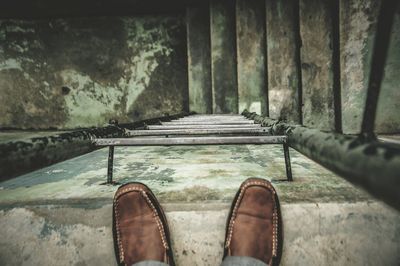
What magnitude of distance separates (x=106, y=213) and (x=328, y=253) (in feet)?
3.43

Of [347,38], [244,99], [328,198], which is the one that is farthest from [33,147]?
[347,38]

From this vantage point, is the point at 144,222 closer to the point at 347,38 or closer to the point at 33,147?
the point at 33,147

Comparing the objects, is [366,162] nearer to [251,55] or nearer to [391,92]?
[391,92]

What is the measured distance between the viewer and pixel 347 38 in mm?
3160

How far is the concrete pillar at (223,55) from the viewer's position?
3949mm

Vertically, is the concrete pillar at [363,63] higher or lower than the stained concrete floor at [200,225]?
higher

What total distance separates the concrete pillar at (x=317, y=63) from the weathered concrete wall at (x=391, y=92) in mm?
565

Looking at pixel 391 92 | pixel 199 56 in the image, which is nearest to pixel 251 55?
pixel 199 56

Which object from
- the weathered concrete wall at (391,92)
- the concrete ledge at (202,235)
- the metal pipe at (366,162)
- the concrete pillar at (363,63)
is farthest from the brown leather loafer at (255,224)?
the weathered concrete wall at (391,92)

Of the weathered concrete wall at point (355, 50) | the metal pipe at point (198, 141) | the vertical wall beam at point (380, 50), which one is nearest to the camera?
the vertical wall beam at point (380, 50)

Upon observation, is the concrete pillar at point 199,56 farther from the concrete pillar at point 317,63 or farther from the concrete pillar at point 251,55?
the concrete pillar at point 317,63

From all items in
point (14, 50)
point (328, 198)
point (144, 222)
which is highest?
point (14, 50)

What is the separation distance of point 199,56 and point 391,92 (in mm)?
2730

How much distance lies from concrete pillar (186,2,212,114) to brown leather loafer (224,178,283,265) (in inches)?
118
